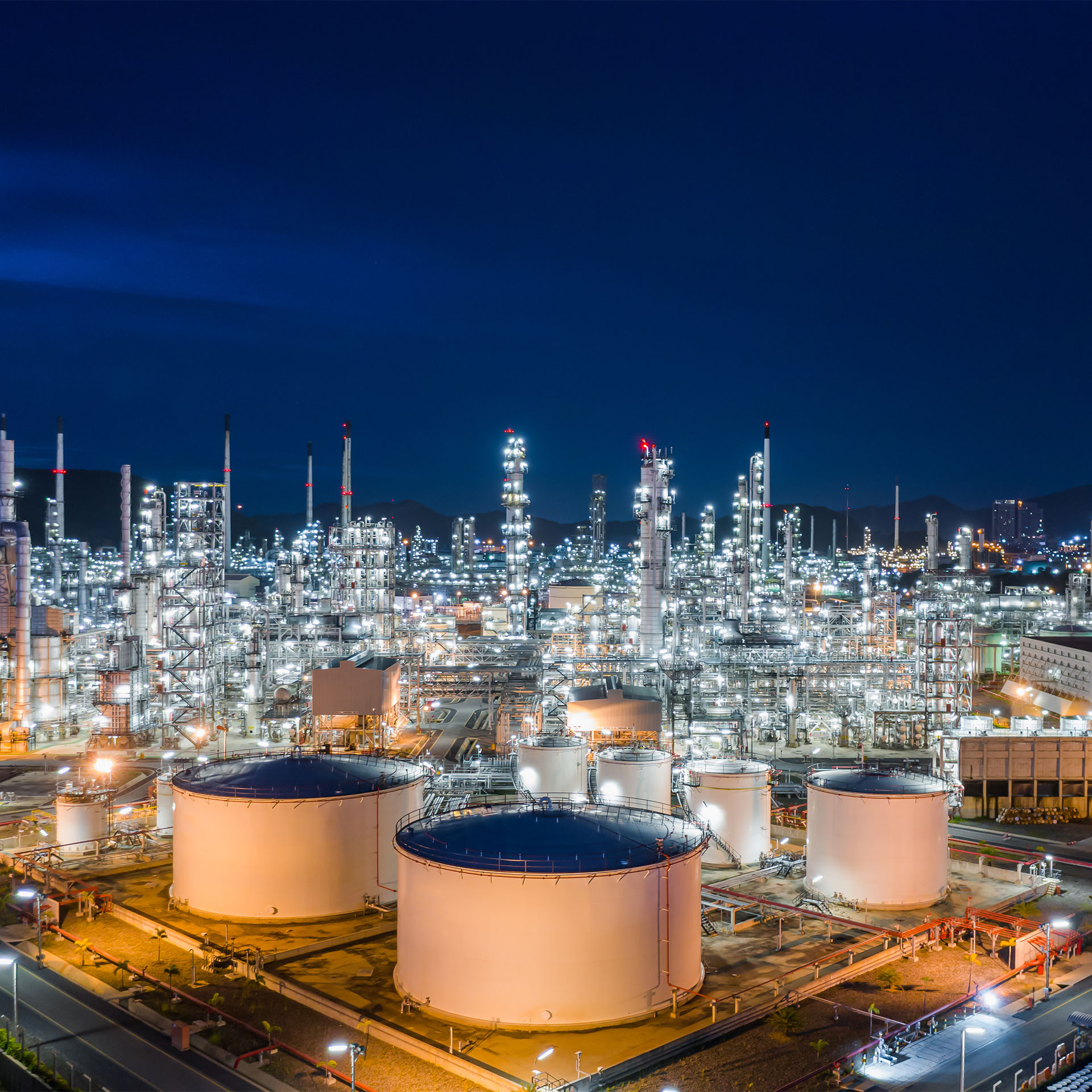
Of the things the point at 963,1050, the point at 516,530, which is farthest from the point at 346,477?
the point at 963,1050

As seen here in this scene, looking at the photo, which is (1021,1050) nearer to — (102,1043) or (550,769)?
(102,1043)

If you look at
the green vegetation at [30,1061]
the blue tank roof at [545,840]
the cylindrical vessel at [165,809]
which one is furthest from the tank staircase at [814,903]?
the cylindrical vessel at [165,809]

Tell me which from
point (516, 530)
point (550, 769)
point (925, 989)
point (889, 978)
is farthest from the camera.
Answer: point (516, 530)

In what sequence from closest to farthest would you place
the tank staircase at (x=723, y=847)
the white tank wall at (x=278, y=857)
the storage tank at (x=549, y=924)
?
the storage tank at (x=549, y=924) < the white tank wall at (x=278, y=857) < the tank staircase at (x=723, y=847)

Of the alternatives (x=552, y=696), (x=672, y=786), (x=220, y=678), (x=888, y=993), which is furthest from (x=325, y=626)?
(x=888, y=993)

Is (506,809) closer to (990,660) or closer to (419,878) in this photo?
(419,878)

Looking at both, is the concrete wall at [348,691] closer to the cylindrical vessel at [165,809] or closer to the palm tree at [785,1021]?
the cylindrical vessel at [165,809]
